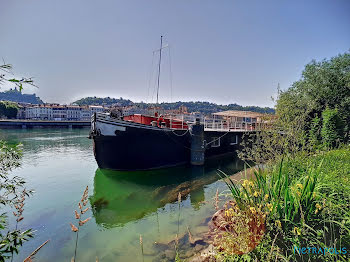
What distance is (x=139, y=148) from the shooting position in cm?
1316

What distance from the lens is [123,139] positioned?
500 inches

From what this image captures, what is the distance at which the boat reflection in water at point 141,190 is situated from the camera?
850cm

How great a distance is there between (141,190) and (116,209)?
217 cm

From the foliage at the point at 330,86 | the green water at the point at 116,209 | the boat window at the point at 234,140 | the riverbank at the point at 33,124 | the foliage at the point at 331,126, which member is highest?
the foliage at the point at 330,86

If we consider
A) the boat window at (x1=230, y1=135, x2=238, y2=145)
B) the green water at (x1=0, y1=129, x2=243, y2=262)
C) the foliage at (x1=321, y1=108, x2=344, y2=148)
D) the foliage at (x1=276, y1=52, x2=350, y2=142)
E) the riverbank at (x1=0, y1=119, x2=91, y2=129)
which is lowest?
the green water at (x1=0, y1=129, x2=243, y2=262)

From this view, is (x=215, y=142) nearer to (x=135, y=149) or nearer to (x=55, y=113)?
(x=135, y=149)

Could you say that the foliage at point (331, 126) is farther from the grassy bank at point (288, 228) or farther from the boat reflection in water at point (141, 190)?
the grassy bank at point (288, 228)

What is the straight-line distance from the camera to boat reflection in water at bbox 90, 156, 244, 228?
8.50 meters

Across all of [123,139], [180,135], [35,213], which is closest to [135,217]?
[35,213]

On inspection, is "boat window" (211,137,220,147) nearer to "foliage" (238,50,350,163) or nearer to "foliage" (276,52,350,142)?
"foliage" (238,50,350,163)

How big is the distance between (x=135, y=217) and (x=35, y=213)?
14.3ft

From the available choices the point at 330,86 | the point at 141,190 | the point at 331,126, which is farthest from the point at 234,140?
the point at 141,190

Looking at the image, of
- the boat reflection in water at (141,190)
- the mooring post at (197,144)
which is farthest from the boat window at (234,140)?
the mooring post at (197,144)

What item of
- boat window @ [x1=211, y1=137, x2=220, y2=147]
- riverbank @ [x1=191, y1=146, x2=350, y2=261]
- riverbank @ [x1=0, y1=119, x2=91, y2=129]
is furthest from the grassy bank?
riverbank @ [x1=0, y1=119, x2=91, y2=129]
